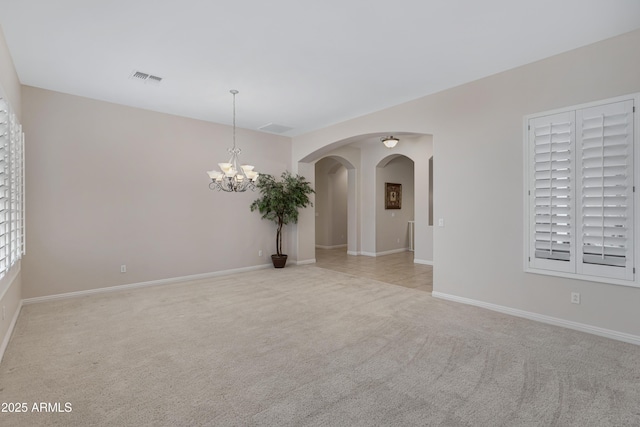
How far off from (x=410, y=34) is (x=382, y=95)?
163cm

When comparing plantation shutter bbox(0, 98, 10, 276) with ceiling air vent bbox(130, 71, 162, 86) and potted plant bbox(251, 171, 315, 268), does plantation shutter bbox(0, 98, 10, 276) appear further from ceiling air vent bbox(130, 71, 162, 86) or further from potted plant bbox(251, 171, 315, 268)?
potted plant bbox(251, 171, 315, 268)

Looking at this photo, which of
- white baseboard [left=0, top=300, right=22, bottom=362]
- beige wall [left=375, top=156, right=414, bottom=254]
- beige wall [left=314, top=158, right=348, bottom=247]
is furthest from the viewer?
A: beige wall [left=314, top=158, right=348, bottom=247]

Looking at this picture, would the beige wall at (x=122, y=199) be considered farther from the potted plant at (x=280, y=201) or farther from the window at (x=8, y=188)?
the window at (x=8, y=188)

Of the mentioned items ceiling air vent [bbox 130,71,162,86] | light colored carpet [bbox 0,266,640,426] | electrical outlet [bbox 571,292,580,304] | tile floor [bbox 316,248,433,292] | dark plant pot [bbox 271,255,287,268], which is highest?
ceiling air vent [bbox 130,71,162,86]

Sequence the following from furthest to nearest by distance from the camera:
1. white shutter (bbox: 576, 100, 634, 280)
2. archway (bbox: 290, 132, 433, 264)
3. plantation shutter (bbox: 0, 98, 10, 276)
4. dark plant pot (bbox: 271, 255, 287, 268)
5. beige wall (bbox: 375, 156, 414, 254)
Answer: beige wall (bbox: 375, 156, 414, 254) < archway (bbox: 290, 132, 433, 264) < dark plant pot (bbox: 271, 255, 287, 268) < white shutter (bbox: 576, 100, 634, 280) < plantation shutter (bbox: 0, 98, 10, 276)

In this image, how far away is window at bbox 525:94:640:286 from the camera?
305 cm

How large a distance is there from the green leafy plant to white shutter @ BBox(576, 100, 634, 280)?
465 cm

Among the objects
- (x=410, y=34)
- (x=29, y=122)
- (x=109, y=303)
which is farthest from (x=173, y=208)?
(x=410, y=34)

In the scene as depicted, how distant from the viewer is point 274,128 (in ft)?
21.5

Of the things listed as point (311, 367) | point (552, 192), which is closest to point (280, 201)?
point (311, 367)

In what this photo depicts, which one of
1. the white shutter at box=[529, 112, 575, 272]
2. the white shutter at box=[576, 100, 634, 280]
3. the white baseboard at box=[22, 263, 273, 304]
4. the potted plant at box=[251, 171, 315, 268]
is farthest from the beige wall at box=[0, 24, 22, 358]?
the white shutter at box=[576, 100, 634, 280]

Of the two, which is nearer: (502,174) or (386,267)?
(502,174)

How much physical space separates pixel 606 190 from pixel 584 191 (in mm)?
168

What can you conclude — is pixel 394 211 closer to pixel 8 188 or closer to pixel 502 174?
pixel 502 174
